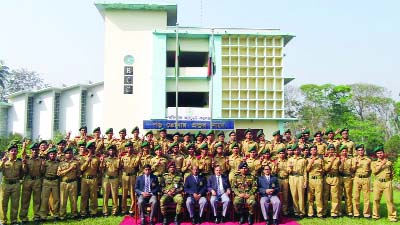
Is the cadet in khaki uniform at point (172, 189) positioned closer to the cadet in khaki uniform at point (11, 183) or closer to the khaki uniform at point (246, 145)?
the khaki uniform at point (246, 145)

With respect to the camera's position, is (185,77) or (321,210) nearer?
(321,210)

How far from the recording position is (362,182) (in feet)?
25.9

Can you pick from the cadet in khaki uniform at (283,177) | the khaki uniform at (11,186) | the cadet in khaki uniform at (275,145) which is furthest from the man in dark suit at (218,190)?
the khaki uniform at (11,186)

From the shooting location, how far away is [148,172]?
7352 mm

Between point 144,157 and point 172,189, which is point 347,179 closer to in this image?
point 172,189

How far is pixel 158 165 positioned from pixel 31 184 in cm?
255

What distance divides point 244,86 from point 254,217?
13404 mm

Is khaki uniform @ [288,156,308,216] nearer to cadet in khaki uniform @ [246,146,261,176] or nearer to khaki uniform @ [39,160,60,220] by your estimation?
cadet in khaki uniform @ [246,146,261,176]

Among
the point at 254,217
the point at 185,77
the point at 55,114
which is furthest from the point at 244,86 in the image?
the point at 55,114

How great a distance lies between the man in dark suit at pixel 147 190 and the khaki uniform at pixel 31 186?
6.67ft

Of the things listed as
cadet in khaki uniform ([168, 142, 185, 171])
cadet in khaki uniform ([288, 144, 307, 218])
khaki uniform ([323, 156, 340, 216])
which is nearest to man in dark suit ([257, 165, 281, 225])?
cadet in khaki uniform ([288, 144, 307, 218])

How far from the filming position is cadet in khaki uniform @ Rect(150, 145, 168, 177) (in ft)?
25.8

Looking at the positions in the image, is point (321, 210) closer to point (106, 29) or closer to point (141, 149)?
point (141, 149)

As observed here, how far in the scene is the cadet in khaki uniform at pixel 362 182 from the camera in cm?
786
